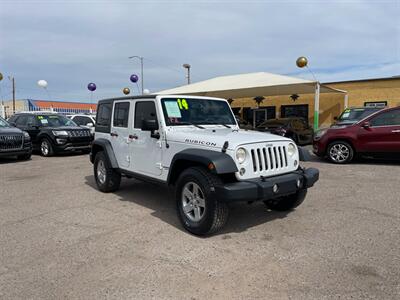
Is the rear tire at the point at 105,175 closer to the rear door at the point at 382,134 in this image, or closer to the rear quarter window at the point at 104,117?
the rear quarter window at the point at 104,117

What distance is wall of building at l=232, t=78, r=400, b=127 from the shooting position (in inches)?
833

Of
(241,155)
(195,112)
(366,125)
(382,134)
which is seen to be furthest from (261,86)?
(241,155)

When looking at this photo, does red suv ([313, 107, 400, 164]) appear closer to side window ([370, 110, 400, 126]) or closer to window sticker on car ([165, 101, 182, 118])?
side window ([370, 110, 400, 126])

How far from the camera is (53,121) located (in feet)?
44.1

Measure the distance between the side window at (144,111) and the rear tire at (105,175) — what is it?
121cm

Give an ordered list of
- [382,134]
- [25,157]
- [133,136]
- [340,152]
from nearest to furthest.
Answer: [133,136], [382,134], [340,152], [25,157]

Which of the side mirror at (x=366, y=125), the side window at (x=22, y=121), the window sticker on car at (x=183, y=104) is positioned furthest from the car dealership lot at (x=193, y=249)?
the side window at (x=22, y=121)

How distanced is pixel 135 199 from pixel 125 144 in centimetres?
101

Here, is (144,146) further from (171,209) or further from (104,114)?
(104,114)

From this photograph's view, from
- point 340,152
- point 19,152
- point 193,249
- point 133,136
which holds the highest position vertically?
point 133,136

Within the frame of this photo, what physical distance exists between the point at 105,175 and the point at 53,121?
26.3 feet

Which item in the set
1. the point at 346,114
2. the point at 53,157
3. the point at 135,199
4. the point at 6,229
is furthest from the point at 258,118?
the point at 6,229

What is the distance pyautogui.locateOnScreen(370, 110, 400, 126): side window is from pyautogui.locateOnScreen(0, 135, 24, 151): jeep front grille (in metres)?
10.6

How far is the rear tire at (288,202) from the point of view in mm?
5039
